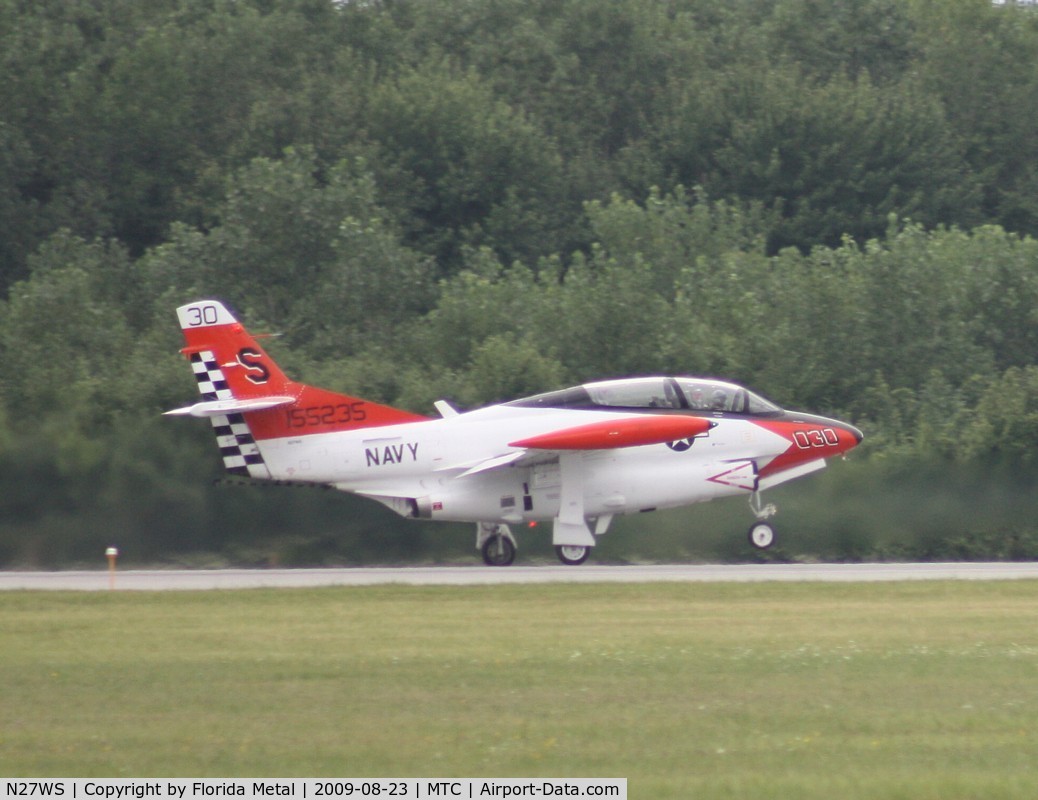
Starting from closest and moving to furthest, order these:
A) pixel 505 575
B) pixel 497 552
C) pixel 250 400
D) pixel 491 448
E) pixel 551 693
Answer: pixel 551 693, pixel 505 575, pixel 491 448, pixel 250 400, pixel 497 552

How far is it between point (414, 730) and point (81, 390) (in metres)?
16.8

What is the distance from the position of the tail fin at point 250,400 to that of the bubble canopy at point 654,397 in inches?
94.5

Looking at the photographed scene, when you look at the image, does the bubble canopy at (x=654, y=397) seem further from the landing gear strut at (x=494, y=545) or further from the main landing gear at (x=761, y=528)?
the landing gear strut at (x=494, y=545)

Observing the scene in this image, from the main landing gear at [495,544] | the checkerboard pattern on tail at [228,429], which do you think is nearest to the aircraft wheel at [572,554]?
the main landing gear at [495,544]

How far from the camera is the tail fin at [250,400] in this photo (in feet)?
71.0

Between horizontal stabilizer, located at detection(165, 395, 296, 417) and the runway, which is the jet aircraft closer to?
horizontal stabilizer, located at detection(165, 395, 296, 417)

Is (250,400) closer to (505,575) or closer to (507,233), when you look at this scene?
(505,575)

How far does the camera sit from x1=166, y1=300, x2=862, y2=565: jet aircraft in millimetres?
21391

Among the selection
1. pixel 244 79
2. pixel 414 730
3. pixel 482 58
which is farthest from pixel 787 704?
pixel 482 58

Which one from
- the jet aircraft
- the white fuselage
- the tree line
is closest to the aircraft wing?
Answer: the jet aircraft

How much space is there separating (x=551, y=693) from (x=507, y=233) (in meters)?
38.3

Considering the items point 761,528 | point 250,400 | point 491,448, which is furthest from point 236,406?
point 761,528

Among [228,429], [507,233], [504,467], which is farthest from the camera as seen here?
[507,233]
